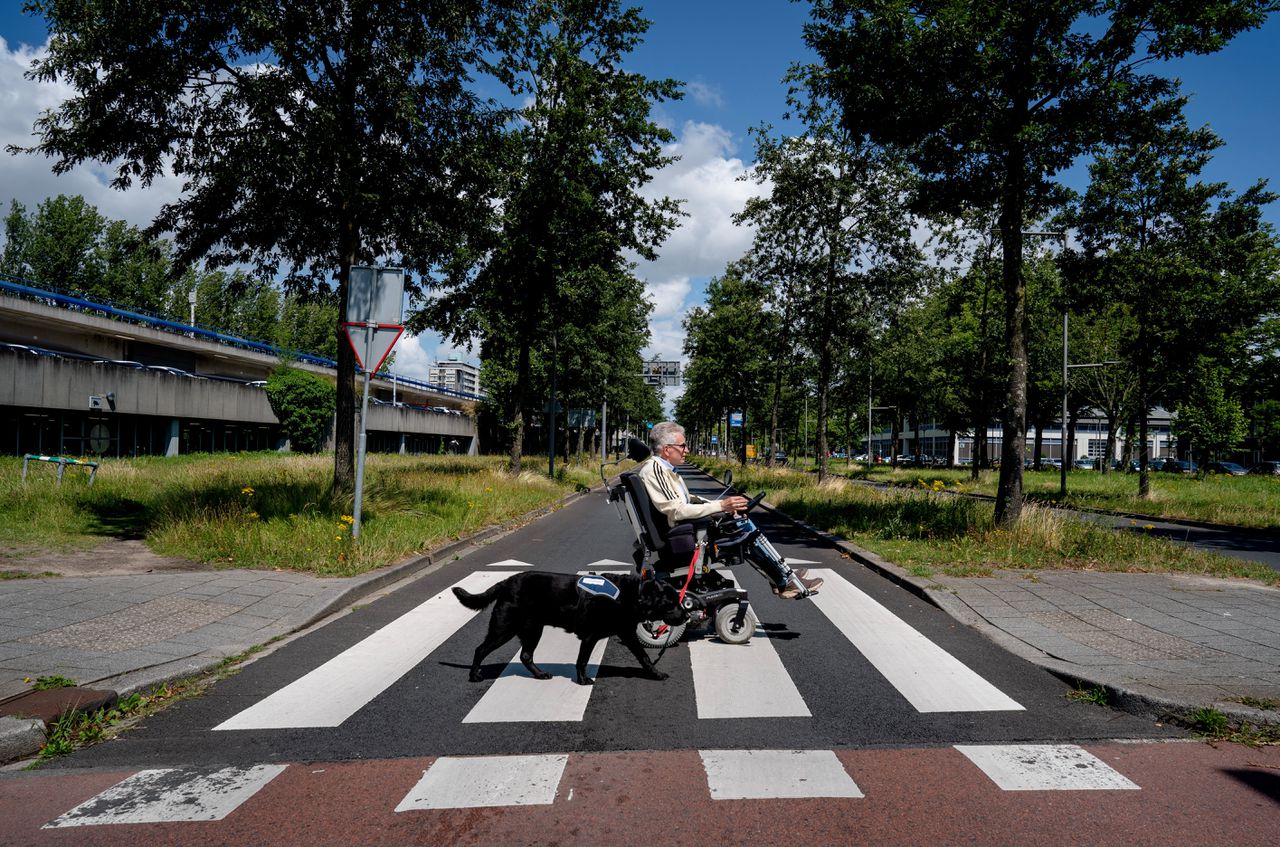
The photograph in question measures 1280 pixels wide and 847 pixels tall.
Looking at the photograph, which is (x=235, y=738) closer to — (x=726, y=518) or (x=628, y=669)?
(x=628, y=669)

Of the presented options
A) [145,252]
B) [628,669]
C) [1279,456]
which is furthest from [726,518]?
[1279,456]

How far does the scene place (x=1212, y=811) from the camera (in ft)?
10.1

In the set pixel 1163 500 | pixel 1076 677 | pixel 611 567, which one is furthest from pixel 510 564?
pixel 1163 500

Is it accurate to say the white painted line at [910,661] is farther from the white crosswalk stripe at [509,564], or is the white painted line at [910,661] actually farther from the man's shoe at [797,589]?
the white crosswalk stripe at [509,564]

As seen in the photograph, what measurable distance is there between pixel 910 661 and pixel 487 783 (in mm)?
3279

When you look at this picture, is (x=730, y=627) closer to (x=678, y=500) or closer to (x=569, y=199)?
(x=678, y=500)

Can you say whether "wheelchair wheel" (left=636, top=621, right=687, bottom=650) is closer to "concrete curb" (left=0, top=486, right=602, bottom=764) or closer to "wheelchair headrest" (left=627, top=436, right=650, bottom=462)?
"wheelchair headrest" (left=627, top=436, right=650, bottom=462)

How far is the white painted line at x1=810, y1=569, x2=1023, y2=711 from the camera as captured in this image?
448 centimetres

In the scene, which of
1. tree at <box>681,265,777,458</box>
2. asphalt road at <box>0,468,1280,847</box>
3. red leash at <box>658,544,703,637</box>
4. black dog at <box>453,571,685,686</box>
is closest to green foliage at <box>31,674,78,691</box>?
asphalt road at <box>0,468,1280,847</box>

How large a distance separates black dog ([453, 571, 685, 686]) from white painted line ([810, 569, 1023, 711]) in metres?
1.68

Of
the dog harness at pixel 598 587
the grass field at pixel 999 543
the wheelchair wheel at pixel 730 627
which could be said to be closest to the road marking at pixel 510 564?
the wheelchair wheel at pixel 730 627

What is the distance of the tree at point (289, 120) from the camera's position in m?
9.60

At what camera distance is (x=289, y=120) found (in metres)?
10.6

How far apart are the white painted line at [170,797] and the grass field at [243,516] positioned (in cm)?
462
